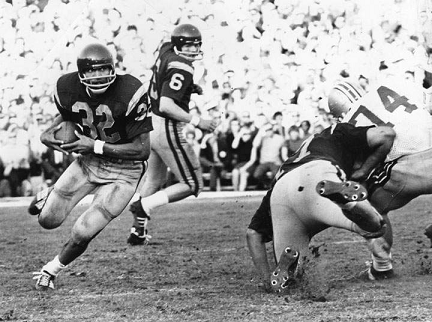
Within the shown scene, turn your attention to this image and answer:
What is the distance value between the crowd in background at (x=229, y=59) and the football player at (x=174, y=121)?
9.61 feet

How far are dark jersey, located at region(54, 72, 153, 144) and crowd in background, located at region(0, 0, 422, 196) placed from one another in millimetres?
4308

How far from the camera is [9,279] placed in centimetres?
423

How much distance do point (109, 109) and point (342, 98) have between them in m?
1.11

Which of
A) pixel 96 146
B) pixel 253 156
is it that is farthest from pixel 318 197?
pixel 253 156

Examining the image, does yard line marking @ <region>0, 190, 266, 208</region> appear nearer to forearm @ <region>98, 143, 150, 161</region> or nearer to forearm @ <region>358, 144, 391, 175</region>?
forearm @ <region>98, 143, 150, 161</region>

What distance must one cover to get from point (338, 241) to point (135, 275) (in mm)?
1650

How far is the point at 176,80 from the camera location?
5.54m

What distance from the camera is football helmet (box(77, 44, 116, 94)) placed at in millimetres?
3994

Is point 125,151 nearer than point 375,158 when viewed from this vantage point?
No

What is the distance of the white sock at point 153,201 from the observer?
18.1 feet

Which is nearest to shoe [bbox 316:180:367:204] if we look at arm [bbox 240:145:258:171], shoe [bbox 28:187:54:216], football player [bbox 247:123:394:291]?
football player [bbox 247:123:394:291]

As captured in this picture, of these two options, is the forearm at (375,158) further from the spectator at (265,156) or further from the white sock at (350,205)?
the spectator at (265,156)

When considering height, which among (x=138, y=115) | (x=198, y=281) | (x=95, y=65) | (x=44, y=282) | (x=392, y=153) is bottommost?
(x=198, y=281)

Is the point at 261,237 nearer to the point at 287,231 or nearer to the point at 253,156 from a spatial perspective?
the point at 287,231
